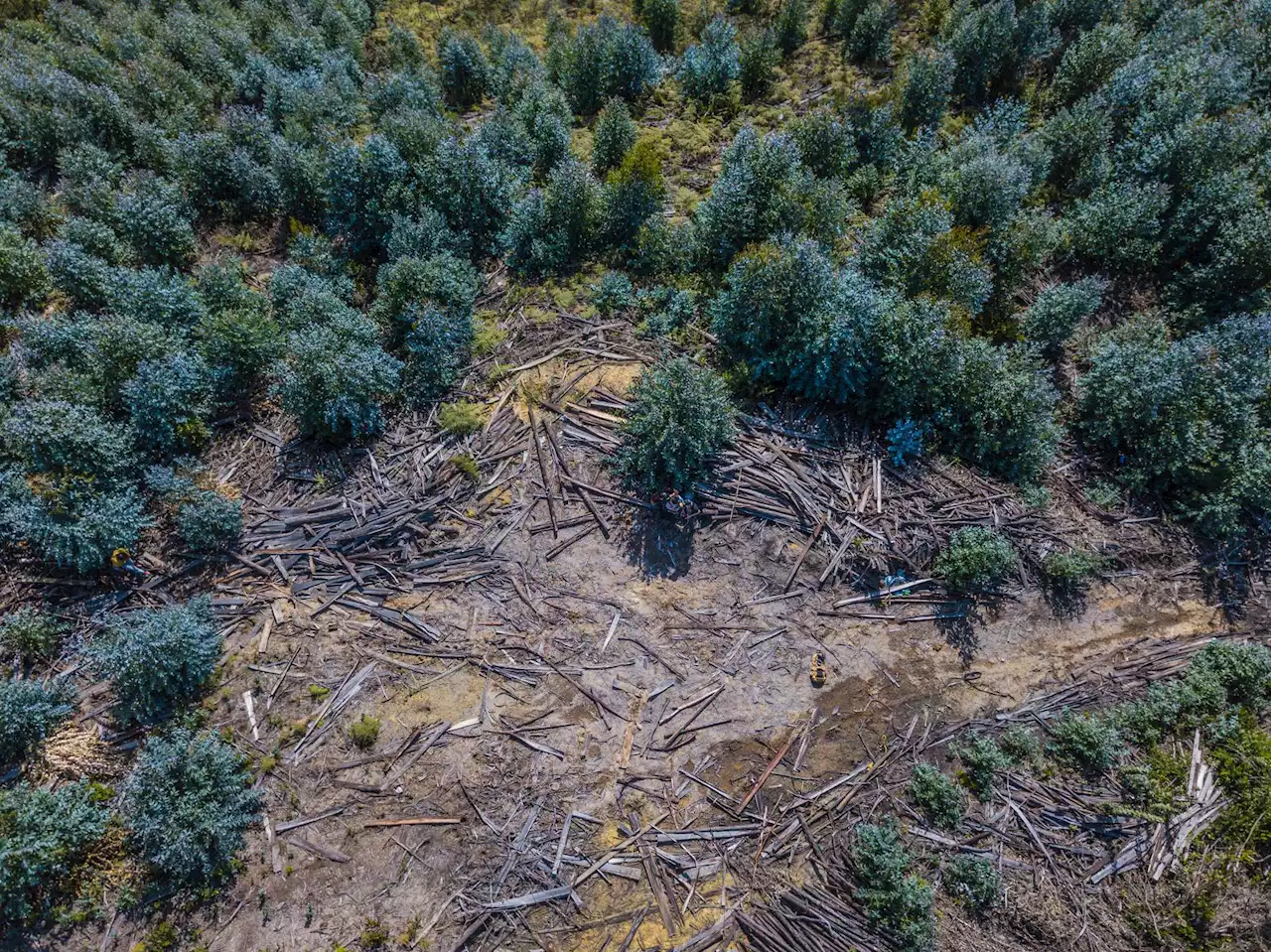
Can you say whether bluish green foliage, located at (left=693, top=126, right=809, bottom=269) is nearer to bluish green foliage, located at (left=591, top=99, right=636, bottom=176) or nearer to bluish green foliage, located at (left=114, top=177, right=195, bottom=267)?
bluish green foliage, located at (left=591, top=99, right=636, bottom=176)

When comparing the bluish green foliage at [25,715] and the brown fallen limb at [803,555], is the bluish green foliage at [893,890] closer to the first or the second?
the brown fallen limb at [803,555]

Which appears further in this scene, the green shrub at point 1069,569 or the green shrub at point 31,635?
the green shrub at point 1069,569

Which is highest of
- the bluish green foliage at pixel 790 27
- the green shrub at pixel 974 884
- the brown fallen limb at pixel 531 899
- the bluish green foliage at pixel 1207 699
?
the bluish green foliage at pixel 790 27

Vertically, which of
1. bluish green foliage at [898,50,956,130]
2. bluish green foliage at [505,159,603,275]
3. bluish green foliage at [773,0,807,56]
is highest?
bluish green foliage at [773,0,807,56]

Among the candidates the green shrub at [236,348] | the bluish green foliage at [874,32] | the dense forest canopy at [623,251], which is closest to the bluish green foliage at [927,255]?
the dense forest canopy at [623,251]

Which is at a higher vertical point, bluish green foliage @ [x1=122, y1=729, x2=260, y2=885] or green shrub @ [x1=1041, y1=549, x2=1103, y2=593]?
green shrub @ [x1=1041, y1=549, x2=1103, y2=593]

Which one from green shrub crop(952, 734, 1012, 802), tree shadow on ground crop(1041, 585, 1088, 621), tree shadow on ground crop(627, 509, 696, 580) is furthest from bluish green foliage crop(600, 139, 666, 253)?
green shrub crop(952, 734, 1012, 802)
